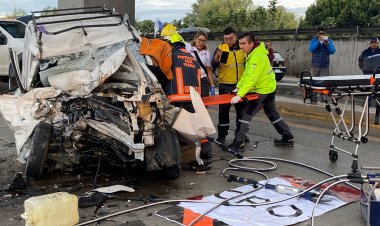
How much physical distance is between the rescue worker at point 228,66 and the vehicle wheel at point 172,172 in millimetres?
2263

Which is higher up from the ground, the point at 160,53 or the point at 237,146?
the point at 160,53

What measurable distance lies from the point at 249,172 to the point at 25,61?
3.31m

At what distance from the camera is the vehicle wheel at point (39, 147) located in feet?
17.4

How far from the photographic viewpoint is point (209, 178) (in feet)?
20.0

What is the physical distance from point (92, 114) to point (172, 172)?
119 cm

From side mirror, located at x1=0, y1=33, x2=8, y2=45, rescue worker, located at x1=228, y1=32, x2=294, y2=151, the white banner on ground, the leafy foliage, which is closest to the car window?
side mirror, located at x1=0, y1=33, x2=8, y2=45

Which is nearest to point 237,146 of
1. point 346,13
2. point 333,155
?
point 333,155

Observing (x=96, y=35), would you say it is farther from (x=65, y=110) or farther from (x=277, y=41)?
(x=277, y=41)

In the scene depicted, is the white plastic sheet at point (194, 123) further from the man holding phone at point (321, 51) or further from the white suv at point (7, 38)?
the white suv at point (7, 38)

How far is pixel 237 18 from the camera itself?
33500mm

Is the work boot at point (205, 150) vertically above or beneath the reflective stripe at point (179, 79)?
beneath

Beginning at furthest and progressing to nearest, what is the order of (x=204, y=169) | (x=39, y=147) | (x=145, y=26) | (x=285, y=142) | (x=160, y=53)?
(x=145, y=26), (x=285, y=142), (x=204, y=169), (x=160, y=53), (x=39, y=147)

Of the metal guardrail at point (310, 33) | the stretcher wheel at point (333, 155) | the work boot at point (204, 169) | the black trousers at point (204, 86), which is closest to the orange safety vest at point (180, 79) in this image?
the work boot at point (204, 169)

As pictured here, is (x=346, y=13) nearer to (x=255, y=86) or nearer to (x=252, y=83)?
(x=255, y=86)
